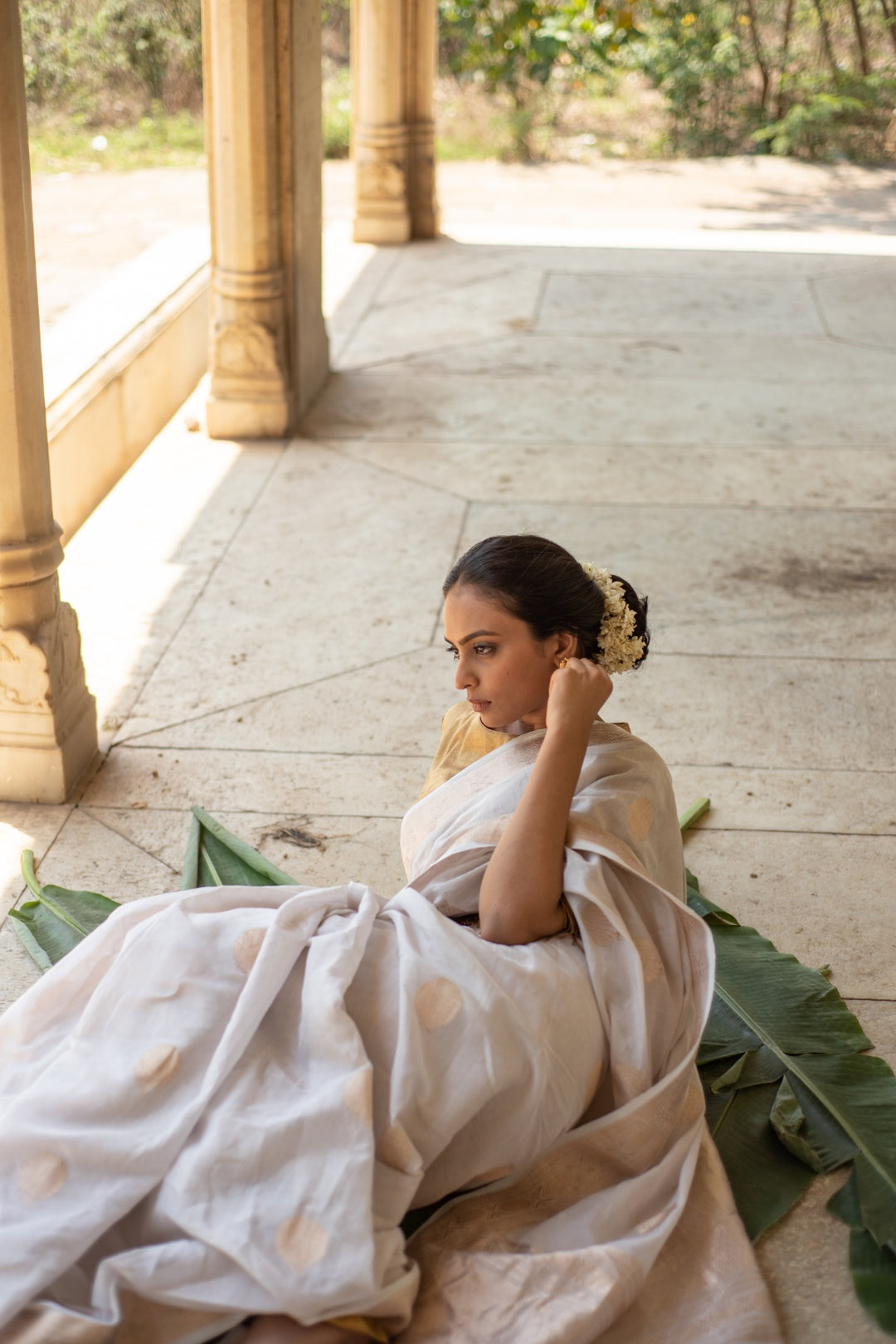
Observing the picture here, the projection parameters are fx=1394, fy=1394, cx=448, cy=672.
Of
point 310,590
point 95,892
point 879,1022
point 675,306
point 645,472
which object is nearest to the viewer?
point 879,1022

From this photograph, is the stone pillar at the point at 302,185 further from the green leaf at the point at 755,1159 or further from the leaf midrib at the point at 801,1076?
the green leaf at the point at 755,1159

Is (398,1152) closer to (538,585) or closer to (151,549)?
(538,585)

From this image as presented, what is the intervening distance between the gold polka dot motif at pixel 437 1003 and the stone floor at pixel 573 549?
703mm

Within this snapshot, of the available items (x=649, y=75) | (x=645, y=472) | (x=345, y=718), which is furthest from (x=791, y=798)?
(x=649, y=75)

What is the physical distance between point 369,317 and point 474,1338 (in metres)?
7.33

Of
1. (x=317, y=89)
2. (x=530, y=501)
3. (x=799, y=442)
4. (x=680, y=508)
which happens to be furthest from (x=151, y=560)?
(x=799, y=442)

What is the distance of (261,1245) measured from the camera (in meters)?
1.79

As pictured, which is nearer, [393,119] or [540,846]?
[540,846]

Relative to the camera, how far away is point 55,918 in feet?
10.1

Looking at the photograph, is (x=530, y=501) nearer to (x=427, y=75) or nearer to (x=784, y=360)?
(x=784, y=360)

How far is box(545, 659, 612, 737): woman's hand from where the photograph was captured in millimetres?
2219

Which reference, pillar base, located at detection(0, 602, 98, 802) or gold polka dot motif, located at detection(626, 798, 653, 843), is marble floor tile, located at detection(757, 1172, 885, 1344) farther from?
pillar base, located at detection(0, 602, 98, 802)

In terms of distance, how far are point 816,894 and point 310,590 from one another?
2317 millimetres

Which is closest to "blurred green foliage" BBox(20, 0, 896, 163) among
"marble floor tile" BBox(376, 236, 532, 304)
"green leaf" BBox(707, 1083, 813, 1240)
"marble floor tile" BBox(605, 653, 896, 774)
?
"marble floor tile" BBox(376, 236, 532, 304)
